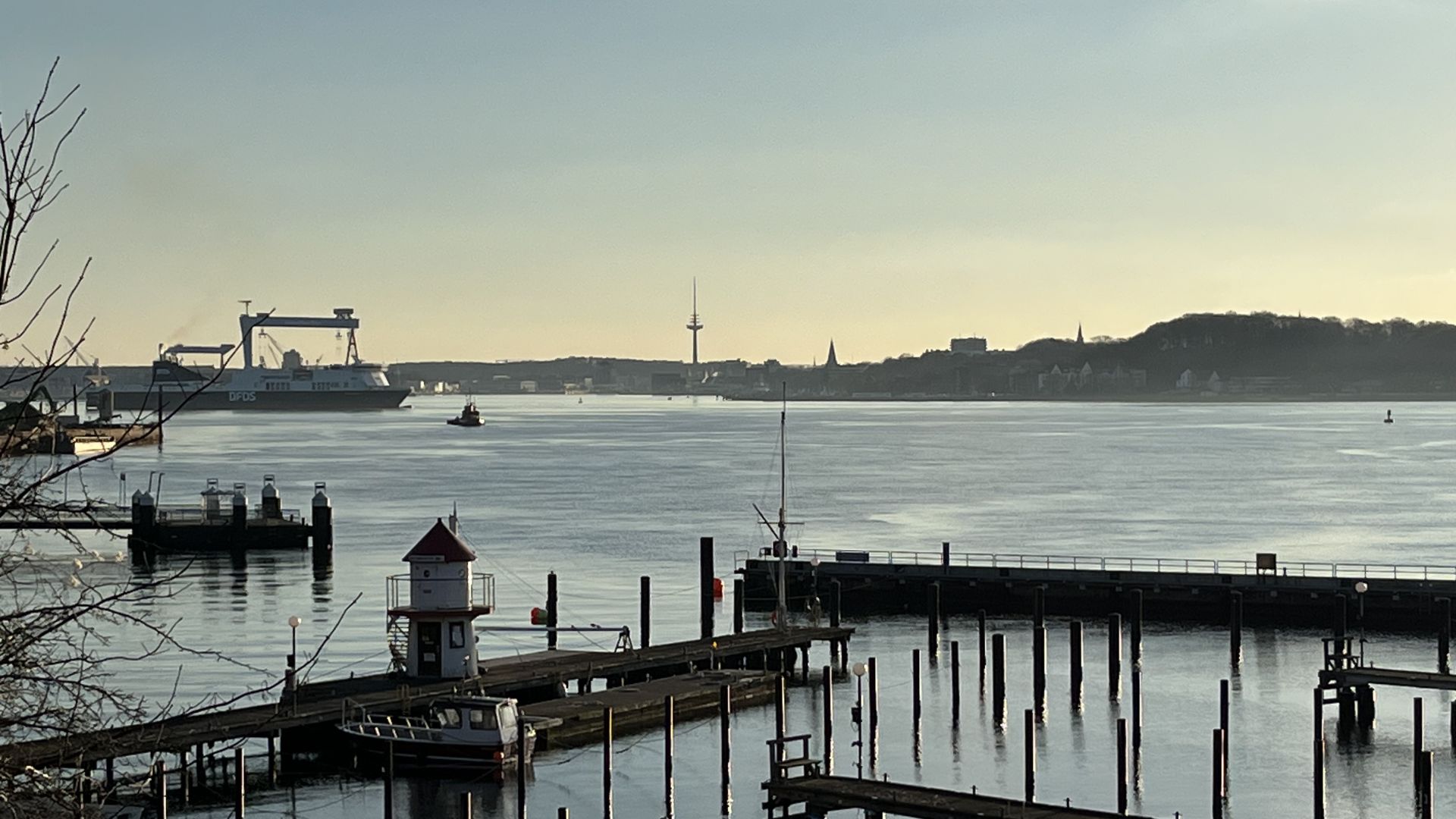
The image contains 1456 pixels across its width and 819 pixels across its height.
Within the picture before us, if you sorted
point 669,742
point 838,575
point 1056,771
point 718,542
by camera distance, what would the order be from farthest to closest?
1. point 718,542
2. point 838,575
3. point 1056,771
4. point 669,742

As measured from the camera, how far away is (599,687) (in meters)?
45.6

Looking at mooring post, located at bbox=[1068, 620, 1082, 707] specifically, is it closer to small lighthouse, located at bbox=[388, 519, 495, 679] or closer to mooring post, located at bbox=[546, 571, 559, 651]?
small lighthouse, located at bbox=[388, 519, 495, 679]

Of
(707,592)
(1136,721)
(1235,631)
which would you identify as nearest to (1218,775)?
(1136,721)

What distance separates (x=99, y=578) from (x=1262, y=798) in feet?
168

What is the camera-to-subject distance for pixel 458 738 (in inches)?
1328

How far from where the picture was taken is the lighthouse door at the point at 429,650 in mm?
36438

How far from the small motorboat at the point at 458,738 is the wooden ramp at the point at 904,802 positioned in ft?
26.8

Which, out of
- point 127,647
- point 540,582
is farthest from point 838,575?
point 127,647

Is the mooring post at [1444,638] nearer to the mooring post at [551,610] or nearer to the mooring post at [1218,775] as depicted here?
the mooring post at [1218,775]

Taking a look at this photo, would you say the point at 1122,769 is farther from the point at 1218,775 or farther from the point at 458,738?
the point at 458,738

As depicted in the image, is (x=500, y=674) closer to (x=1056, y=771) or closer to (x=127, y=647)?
(x=1056, y=771)

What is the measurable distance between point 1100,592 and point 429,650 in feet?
87.1

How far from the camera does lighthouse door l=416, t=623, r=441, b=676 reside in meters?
36.4

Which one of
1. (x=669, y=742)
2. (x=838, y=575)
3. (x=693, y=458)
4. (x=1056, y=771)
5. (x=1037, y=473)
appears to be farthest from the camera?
(x=693, y=458)
